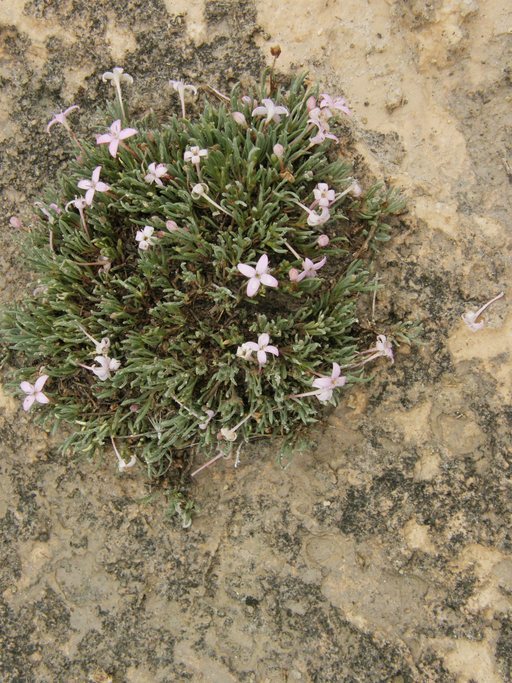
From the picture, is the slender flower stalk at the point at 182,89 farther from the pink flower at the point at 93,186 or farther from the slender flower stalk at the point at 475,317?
the slender flower stalk at the point at 475,317

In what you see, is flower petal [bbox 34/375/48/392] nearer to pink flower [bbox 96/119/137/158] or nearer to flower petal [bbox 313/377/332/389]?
pink flower [bbox 96/119/137/158]

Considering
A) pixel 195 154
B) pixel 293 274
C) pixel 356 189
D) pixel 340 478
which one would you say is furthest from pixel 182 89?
pixel 340 478

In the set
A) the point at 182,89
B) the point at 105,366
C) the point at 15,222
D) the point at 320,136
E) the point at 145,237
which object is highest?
the point at 182,89

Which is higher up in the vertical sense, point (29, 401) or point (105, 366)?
point (105, 366)

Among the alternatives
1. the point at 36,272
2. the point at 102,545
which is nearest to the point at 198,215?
the point at 36,272

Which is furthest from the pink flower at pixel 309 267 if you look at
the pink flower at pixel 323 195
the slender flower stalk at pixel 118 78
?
the slender flower stalk at pixel 118 78

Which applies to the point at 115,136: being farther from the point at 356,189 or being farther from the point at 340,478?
the point at 340,478

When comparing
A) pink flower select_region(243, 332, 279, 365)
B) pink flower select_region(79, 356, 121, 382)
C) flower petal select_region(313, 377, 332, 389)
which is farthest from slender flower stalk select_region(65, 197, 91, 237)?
flower petal select_region(313, 377, 332, 389)
